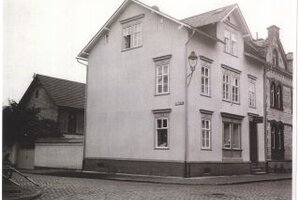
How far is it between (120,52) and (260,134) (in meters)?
6.86

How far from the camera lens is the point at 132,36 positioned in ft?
56.7

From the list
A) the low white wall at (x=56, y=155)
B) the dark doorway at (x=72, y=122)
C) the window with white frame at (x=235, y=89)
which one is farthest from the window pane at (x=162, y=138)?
the dark doorway at (x=72, y=122)

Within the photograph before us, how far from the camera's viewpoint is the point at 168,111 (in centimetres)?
1608

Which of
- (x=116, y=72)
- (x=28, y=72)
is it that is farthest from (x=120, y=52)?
(x=28, y=72)

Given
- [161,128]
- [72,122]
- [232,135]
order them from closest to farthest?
1. [161,128]
2. [232,135]
3. [72,122]

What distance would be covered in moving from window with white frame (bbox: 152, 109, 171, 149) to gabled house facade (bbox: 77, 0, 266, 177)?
0.04 metres

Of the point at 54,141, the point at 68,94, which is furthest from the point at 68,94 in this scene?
the point at 54,141

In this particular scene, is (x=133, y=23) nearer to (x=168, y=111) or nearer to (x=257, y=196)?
(x=168, y=111)

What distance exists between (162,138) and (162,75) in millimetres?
2297

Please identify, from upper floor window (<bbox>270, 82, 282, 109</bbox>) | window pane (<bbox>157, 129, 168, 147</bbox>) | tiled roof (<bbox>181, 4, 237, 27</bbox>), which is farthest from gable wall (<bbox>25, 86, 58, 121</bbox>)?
upper floor window (<bbox>270, 82, 282, 109</bbox>)

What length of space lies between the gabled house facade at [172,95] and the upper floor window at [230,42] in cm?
4

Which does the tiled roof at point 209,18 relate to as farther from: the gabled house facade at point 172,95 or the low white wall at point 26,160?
the low white wall at point 26,160

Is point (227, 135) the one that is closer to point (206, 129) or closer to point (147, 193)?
point (206, 129)

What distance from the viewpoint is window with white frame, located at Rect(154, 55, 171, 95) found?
16.2m
